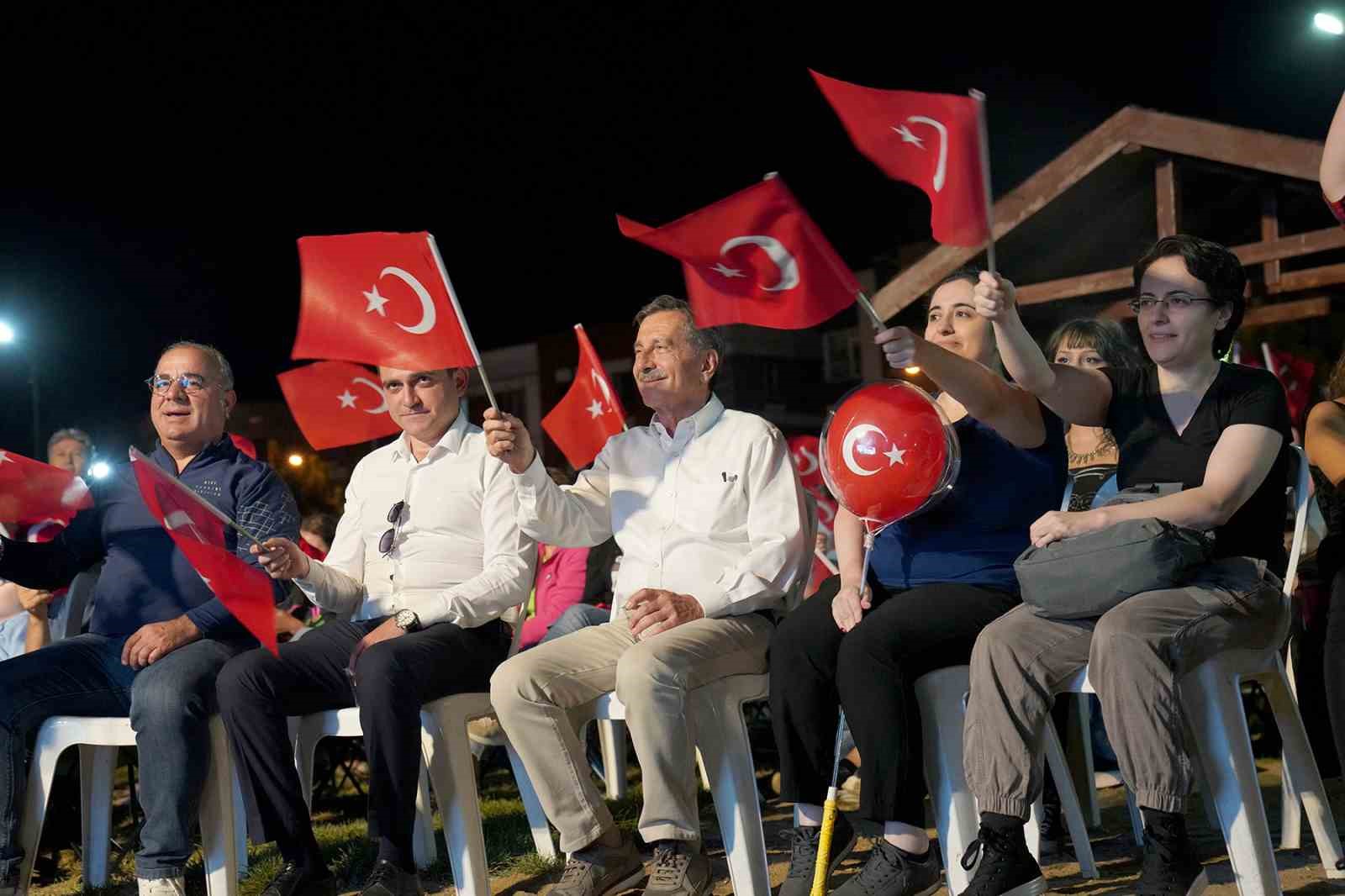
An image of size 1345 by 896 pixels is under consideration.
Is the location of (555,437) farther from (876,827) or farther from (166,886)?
(876,827)

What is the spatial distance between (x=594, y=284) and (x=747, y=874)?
70.7 ft

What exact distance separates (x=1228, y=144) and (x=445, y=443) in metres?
6.00

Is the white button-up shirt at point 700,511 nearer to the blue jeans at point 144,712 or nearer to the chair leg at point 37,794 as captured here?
the blue jeans at point 144,712

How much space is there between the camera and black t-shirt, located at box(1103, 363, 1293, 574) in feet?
10.6

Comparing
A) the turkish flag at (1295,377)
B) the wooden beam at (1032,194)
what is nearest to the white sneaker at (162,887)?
the turkish flag at (1295,377)

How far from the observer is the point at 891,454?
3434 mm

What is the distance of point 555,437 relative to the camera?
6.84 metres

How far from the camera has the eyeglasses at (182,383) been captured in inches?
176

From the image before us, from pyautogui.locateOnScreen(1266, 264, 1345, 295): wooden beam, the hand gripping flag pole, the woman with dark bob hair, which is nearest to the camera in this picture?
the woman with dark bob hair

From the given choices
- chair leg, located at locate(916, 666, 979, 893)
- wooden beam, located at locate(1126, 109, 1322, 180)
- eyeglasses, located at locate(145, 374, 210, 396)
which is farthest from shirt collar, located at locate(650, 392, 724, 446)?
wooden beam, located at locate(1126, 109, 1322, 180)

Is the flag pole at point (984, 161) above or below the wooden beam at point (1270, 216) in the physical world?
below

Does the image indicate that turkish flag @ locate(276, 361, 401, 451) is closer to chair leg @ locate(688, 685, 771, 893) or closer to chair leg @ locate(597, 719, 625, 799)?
chair leg @ locate(597, 719, 625, 799)

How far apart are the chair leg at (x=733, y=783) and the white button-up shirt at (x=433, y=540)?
82 cm

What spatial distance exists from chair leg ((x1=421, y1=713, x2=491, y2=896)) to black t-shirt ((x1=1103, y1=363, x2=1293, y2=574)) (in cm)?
197
